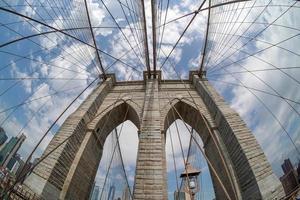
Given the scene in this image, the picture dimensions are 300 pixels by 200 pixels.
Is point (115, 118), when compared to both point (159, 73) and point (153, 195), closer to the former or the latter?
point (159, 73)

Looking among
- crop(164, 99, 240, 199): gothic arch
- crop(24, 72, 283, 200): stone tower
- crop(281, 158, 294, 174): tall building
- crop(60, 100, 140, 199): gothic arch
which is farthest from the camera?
crop(164, 99, 240, 199): gothic arch

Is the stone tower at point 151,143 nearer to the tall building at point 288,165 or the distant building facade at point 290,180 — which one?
the distant building facade at point 290,180

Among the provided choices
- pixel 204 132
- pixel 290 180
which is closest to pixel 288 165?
pixel 290 180

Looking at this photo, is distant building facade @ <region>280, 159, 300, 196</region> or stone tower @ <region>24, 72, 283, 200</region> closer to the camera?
distant building facade @ <region>280, 159, 300, 196</region>

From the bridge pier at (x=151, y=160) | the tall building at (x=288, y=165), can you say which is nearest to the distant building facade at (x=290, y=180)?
the tall building at (x=288, y=165)

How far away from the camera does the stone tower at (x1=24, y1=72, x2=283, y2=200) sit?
6.52 m

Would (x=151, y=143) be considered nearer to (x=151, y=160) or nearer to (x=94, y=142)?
(x=151, y=160)

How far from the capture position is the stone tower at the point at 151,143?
6523 mm

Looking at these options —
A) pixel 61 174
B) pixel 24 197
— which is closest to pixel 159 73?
pixel 61 174

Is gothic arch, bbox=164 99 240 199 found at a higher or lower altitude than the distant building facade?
higher

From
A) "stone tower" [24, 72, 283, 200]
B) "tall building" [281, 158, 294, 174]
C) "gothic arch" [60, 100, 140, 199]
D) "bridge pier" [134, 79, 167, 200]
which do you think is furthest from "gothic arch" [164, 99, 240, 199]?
"gothic arch" [60, 100, 140, 199]

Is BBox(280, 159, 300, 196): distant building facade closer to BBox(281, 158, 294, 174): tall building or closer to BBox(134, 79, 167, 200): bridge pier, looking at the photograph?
BBox(281, 158, 294, 174): tall building

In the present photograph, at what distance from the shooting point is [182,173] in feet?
31.7

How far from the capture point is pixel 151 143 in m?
8.17
